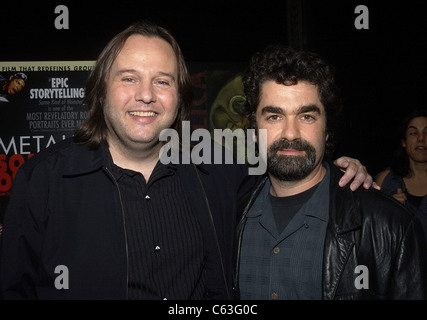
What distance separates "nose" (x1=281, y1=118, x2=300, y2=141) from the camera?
6.50ft

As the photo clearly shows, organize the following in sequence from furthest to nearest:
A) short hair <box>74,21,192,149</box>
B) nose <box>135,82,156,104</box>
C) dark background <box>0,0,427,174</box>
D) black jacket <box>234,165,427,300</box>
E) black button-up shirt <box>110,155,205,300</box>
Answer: dark background <box>0,0,427,174</box>, short hair <box>74,21,192,149</box>, nose <box>135,82,156,104</box>, black button-up shirt <box>110,155,205,300</box>, black jacket <box>234,165,427,300</box>

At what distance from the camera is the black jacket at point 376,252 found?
1673 mm

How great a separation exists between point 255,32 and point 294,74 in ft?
7.51

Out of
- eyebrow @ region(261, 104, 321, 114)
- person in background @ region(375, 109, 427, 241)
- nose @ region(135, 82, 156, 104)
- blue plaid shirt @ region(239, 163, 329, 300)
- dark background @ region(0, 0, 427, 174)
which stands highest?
dark background @ region(0, 0, 427, 174)

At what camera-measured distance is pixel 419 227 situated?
68.2 inches

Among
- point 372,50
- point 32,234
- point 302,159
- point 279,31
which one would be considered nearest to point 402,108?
point 372,50

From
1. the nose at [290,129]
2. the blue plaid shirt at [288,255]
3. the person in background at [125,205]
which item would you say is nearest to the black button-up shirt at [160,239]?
the person in background at [125,205]

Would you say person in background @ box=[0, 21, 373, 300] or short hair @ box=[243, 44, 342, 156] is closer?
person in background @ box=[0, 21, 373, 300]

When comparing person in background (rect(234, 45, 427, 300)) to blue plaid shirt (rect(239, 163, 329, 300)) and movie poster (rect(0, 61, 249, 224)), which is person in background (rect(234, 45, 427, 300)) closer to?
blue plaid shirt (rect(239, 163, 329, 300))

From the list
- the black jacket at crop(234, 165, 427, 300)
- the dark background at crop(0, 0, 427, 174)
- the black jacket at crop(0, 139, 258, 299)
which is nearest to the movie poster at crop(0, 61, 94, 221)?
the dark background at crop(0, 0, 427, 174)

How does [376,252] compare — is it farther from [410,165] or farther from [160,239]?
[410,165]

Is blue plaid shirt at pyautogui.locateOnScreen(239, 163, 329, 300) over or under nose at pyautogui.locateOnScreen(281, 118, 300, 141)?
under

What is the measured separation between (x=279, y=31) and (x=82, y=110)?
7.94 ft

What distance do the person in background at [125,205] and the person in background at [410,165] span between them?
191cm
